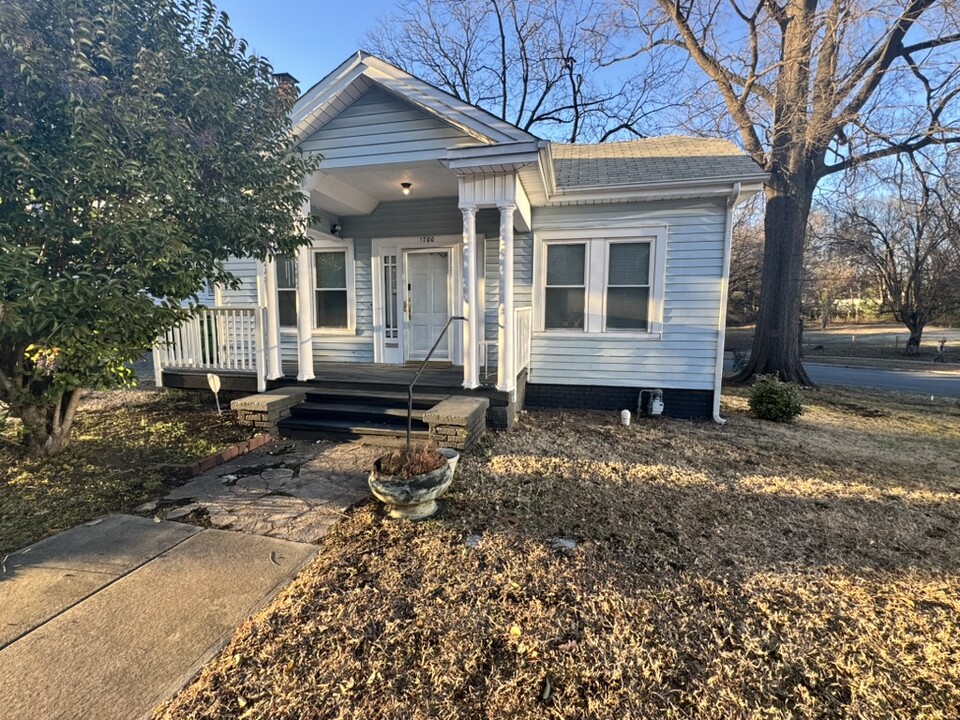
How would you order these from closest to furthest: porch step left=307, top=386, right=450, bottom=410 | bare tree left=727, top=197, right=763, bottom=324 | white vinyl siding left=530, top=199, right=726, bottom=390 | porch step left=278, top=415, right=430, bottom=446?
porch step left=278, top=415, right=430, bottom=446 < porch step left=307, top=386, right=450, bottom=410 < white vinyl siding left=530, top=199, right=726, bottom=390 < bare tree left=727, top=197, right=763, bottom=324

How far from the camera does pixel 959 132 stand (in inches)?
346

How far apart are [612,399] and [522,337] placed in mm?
1901

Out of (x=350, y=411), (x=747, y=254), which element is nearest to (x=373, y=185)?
(x=350, y=411)

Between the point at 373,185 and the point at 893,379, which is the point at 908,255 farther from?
the point at 373,185

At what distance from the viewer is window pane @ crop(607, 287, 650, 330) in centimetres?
683

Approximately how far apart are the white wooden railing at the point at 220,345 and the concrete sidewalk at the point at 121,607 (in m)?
3.16

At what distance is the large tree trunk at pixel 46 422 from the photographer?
4.20m

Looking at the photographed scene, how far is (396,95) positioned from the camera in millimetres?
5398

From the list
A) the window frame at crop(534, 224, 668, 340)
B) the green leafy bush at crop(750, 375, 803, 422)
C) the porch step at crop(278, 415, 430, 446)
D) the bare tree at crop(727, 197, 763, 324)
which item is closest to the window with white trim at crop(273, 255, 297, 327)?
the porch step at crop(278, 415, 430, 446)

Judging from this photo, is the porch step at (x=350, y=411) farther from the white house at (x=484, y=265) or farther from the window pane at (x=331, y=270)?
the window pane at (x=331, y=270)

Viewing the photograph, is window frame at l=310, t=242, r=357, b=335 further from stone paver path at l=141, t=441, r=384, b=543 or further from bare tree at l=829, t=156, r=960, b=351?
bare tree at l=829, t=156, r=960, b=351

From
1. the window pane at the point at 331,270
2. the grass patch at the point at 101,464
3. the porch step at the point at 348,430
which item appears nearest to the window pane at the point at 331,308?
the window pane at the point at 331,270

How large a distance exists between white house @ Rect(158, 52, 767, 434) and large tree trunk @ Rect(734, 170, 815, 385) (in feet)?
9.89

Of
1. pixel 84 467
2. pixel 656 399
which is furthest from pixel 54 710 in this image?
pixel 656 399
